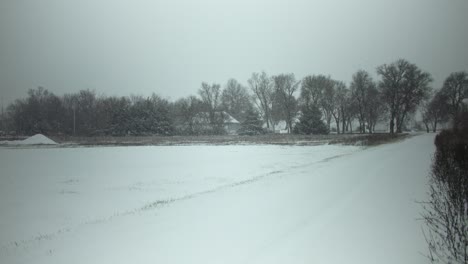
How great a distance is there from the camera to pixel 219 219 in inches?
336

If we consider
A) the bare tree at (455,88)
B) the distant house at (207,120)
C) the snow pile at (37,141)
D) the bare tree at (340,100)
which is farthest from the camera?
the bare tree at (340,100)

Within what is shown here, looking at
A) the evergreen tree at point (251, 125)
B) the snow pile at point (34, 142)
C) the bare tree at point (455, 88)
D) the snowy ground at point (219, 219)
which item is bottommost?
the snowy ground at point (219, 219)

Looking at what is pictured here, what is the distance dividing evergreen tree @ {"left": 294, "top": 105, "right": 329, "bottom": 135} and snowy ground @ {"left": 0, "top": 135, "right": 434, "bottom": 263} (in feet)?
144

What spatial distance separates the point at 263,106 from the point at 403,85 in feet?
115

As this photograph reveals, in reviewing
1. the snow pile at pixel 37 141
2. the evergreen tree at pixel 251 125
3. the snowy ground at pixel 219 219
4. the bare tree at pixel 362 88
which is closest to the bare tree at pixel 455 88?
the bare tree at pixel 362 88

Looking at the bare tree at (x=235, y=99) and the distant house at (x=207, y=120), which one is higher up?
the bare tree at (x=235, y=99)

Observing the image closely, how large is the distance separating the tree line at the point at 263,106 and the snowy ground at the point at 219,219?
48.6 m

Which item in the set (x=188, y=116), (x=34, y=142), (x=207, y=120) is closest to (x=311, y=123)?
(x=207, y=120)

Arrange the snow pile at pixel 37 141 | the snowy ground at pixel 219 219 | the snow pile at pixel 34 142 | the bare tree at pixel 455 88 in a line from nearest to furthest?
1. the snowy ground at pixel 219 219
2. the snow pile at pixel 34 142
3. the snow pile at pixel 37 141
4. the bare tree at pixel 455 88

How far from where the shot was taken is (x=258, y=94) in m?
86.1

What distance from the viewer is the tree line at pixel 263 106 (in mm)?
63344

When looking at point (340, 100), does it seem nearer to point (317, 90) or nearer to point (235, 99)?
point (317, 90)

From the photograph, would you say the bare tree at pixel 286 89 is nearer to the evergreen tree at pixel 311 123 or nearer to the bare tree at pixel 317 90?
the bare tree at pixel 317 90

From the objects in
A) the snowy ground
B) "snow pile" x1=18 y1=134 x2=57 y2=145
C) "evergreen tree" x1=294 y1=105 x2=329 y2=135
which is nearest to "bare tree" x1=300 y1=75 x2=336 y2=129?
"evergreen tree" x1=294 y1=105 x2=329 y2=135
